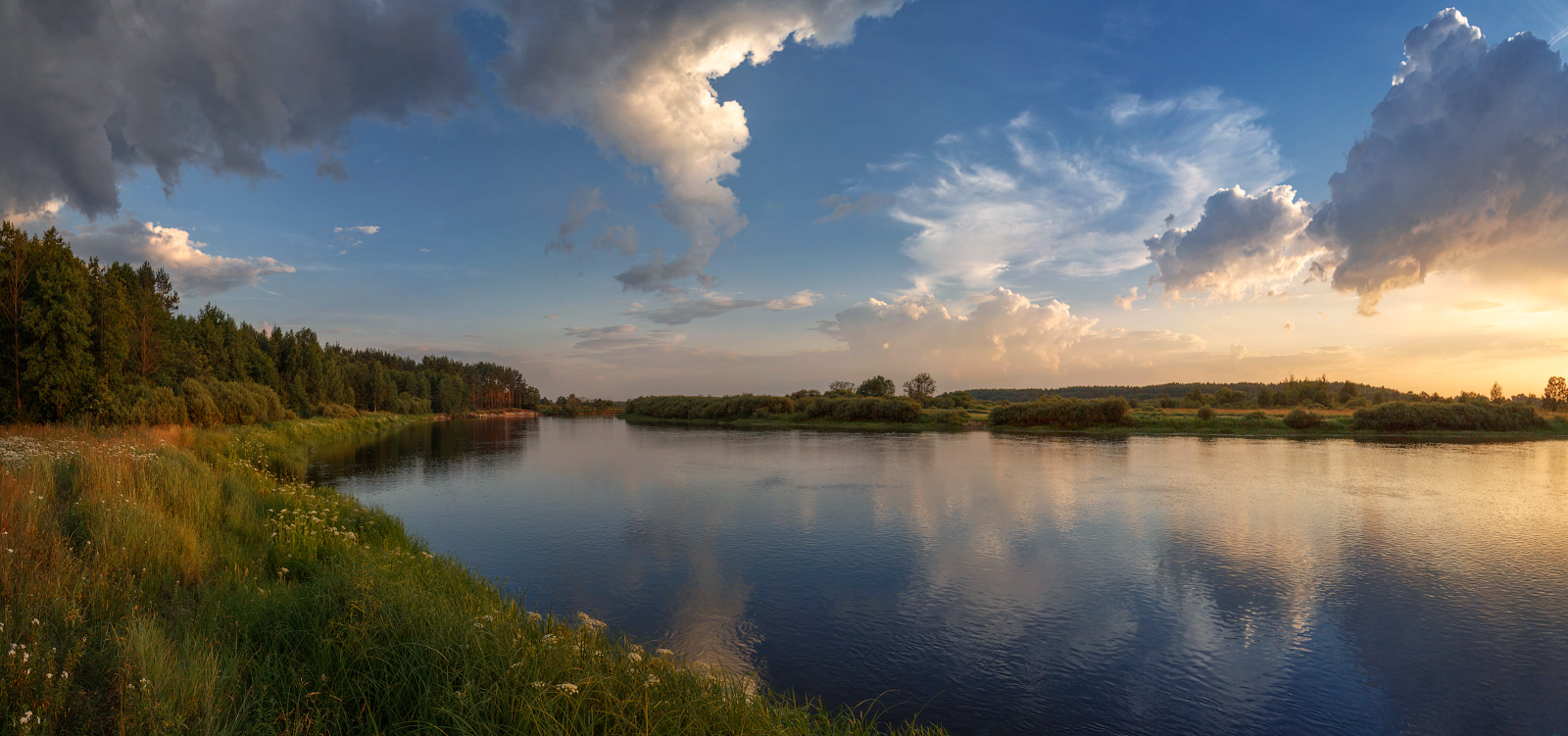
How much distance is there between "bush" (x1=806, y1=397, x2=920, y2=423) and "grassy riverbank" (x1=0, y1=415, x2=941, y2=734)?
73.9 m

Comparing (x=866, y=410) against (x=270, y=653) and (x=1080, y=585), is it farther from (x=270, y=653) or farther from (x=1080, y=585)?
(x=270, y=653)

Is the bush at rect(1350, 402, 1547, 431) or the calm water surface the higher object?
the bush at rect(1350, 402, 1547, 431)

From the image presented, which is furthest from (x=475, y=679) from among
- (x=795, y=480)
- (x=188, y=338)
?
(x=188, y=338)

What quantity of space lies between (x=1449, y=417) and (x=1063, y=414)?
105ft

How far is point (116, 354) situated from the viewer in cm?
3080

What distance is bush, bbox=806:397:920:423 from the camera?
81125 millimetres

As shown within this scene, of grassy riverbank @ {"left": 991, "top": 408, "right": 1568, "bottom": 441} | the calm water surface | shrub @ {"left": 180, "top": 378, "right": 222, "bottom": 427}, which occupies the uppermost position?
shrub @ {"left": 180, "top": 378, "right": 222, "bottom": 427}

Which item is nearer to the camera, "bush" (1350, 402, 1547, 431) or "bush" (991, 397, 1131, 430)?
"bush" (1350, 402, 1547, 431)

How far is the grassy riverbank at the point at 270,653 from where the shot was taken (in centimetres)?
429

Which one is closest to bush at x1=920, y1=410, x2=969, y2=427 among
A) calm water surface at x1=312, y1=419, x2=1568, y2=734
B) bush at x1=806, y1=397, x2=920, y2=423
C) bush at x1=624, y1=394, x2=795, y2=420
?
bush at x1=806, y1=397, x2=920, y2=423

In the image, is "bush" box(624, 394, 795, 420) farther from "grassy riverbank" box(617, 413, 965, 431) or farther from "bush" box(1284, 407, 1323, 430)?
"bush" box(1284, 407, 1323, 430)

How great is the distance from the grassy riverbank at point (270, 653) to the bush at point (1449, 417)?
73.6m

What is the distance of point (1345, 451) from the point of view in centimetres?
4103

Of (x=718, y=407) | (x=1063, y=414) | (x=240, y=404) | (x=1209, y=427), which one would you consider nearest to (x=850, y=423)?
(x=1063, y=414)
